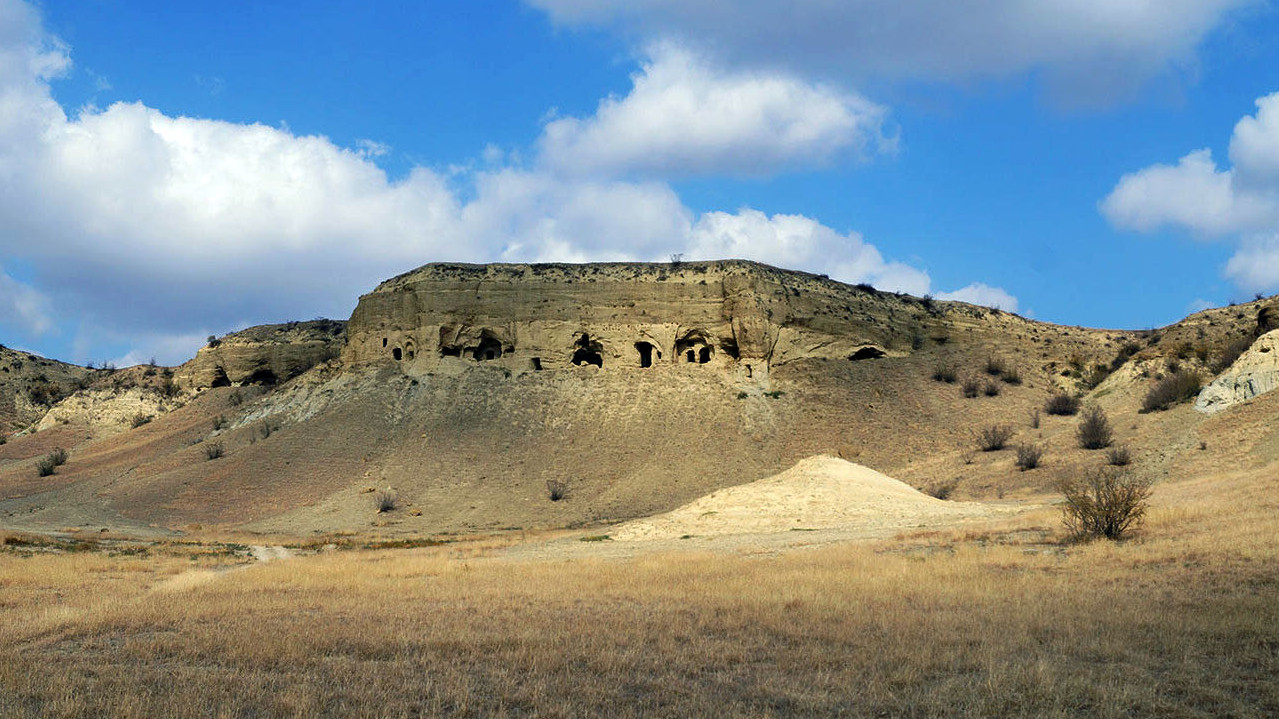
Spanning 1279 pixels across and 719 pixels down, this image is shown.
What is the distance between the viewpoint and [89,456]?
2096 inches

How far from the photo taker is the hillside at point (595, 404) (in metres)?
39.4

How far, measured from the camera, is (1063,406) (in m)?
43.9

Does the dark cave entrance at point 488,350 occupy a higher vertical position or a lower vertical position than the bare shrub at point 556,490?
higher

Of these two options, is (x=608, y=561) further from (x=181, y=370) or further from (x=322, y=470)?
Result: (x=181, y=370)

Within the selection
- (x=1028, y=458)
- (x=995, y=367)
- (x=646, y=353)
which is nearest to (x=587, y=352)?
(x=646, y=353)

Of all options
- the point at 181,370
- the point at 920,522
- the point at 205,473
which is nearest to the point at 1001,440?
the point at 920,522

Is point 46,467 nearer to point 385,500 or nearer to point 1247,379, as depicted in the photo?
point 385,500

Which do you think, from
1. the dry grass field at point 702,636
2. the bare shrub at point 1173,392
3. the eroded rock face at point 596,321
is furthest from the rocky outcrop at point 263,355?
the bare shrub at point 1173,392

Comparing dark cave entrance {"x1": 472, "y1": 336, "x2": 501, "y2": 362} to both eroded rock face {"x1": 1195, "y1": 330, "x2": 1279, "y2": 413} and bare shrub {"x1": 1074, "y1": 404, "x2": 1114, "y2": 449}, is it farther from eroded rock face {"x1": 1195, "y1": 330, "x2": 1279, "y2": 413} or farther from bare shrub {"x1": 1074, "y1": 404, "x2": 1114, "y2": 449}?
eroded rock face {"x1": 1195, "y1": 330, "x2": 1279, "y2": 413}

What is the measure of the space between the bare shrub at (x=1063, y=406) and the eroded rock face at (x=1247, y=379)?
33.0 ft

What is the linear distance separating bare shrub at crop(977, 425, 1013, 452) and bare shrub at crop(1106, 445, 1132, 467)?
29.9 feet

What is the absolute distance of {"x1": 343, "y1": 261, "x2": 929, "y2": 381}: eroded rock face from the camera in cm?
4947

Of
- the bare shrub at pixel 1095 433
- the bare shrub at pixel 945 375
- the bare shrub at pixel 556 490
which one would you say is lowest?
→ the bare shrub at pixel 556 490

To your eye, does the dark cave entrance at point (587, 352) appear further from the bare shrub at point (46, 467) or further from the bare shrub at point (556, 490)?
the bare shrub at point (46, 467)
